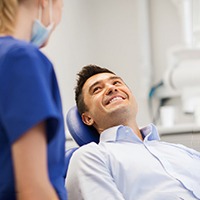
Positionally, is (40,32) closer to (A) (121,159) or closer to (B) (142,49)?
(A) (121,159)

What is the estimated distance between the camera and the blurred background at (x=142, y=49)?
3.27m

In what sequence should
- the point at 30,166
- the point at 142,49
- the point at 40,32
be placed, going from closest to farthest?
the point at 30,166 < the point at 40,32 < the point at 142,49

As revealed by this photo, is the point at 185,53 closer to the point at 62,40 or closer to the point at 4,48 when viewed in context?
the point at 62,40

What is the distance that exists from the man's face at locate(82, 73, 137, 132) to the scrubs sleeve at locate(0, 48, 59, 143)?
114 cm

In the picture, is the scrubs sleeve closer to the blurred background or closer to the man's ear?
the man's ear

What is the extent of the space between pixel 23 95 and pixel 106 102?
3.98ft

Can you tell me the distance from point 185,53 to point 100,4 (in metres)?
1.06

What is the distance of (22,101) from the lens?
0.91 meters

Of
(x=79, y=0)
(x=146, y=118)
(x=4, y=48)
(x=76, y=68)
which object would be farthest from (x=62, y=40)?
(x=4, y=48)

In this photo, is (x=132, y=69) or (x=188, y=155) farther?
(x=132, y=69)

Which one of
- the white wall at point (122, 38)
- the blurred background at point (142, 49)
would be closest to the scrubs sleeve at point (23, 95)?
the blurred background at point (142, 49)

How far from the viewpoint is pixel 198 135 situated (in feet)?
7.89

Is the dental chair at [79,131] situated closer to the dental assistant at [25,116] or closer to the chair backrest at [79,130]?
the chair backrest at [79,130]

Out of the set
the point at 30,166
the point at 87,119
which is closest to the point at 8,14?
the point at 30,166
